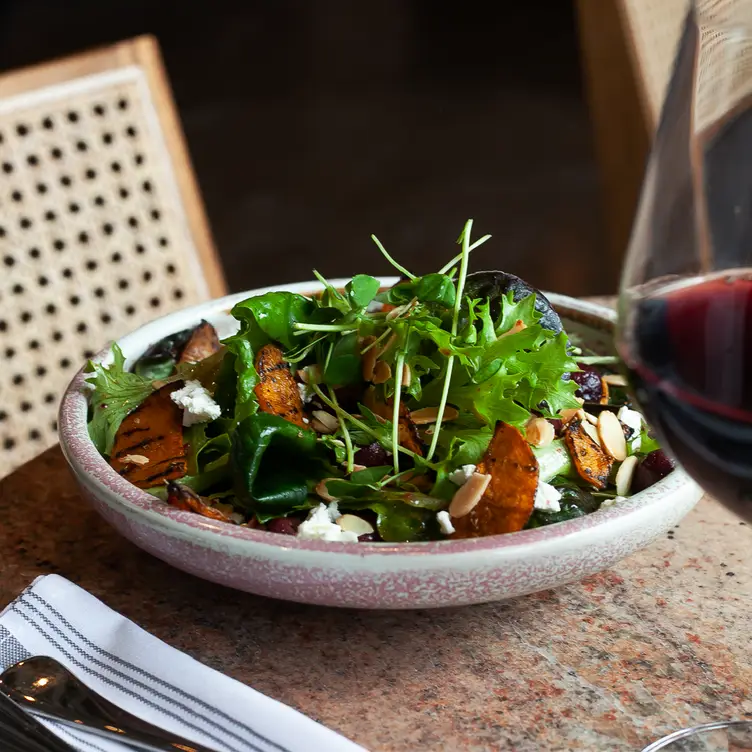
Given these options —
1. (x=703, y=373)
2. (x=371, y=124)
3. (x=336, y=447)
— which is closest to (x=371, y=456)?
(x=336, y=447)

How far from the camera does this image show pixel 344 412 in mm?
870

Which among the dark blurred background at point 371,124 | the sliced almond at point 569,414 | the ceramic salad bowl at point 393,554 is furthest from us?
the dark blurred background at point 371,124

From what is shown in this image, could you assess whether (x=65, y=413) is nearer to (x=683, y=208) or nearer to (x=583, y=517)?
(x=583, y=517)

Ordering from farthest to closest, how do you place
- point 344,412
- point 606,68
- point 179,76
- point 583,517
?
point 179,76 < point 606,68 < point 344,412 < point 583,517

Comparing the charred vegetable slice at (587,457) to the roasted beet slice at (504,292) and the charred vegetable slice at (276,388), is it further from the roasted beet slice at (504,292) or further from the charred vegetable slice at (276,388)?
the charred vegetable slice at (276,388)

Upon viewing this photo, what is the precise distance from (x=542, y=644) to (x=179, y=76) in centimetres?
659

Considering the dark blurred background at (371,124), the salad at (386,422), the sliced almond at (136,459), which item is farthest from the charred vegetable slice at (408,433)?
the dark blurred background at (371,124)

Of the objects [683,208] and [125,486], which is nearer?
[683,208]

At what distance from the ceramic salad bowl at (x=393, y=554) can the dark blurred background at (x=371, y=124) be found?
133 inches

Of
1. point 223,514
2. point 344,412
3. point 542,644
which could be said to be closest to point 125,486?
point 223,514

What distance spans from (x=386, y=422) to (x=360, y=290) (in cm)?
17

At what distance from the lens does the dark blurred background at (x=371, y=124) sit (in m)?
4.59

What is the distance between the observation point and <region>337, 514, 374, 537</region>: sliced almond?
776mm

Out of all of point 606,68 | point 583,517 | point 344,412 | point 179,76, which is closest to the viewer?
point 583,517
